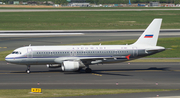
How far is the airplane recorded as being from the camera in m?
36.9

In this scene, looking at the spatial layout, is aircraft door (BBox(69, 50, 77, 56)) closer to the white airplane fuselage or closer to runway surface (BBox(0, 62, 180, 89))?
the white airplane fuselage

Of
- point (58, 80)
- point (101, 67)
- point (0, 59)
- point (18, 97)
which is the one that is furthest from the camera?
point (0, 59)

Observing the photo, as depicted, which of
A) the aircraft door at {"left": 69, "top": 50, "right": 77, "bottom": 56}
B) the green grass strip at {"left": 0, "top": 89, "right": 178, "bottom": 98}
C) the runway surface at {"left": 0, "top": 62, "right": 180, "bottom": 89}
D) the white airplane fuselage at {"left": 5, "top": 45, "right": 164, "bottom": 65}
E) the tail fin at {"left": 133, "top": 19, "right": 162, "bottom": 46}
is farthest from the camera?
the tail fin at {"left": 133, "top": 19, "right": 162, "bottom": 46}

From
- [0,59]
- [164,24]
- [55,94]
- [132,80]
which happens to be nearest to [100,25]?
[164,24]

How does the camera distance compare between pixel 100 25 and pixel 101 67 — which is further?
pixel 100 25

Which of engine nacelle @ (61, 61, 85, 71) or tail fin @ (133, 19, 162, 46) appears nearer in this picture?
engine nacelle @ (61, 61, 85, 71)

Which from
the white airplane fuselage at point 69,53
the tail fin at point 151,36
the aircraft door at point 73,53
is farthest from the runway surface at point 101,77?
the tail fin at point 151,36

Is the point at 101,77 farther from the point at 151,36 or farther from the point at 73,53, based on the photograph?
the point at 151,36

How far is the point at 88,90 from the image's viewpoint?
2862cm

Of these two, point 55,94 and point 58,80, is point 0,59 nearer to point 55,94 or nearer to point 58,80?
point 58,80

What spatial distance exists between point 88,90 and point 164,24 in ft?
292

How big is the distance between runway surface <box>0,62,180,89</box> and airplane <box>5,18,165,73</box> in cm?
159

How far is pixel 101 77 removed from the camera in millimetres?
35406

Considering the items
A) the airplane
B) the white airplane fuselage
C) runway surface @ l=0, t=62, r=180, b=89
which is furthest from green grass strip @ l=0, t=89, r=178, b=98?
the white airplane fuselage
